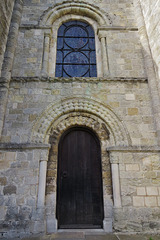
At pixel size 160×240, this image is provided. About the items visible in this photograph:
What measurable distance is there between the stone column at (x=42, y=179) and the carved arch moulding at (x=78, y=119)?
1.36ft

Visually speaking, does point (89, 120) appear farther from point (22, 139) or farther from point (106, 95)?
point (22, 139)

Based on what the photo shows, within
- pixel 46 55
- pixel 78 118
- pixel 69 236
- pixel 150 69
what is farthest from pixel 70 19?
pixel 69 236

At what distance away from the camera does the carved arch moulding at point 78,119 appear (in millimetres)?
4316

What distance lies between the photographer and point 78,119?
459 centimetres

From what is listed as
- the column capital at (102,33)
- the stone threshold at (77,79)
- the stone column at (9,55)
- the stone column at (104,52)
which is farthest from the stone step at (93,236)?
the column capital at (102,33)

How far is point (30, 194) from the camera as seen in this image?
3781 mm

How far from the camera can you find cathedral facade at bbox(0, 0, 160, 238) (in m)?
3.80

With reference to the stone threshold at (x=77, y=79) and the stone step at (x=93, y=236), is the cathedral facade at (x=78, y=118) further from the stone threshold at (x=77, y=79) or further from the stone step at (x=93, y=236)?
the stone step at (x=93, y=236)

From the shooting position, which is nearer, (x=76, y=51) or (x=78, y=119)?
(x=78, y=119)

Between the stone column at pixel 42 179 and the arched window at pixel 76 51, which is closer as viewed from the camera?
the stone column at pixel 42 179

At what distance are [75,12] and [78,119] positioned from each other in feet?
13.9

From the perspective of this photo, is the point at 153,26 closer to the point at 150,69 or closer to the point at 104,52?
the point at 150,69

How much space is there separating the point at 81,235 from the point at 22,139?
8.11 ft

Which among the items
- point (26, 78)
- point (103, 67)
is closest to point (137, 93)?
point (103, 67)
